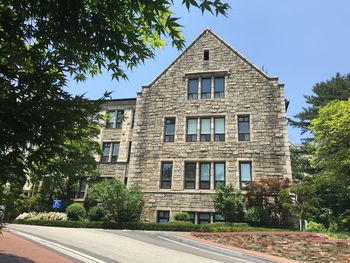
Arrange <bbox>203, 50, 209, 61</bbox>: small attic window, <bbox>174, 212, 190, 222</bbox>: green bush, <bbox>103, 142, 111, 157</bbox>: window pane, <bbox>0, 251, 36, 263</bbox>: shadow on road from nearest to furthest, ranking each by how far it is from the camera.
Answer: <bbox>0, 251, 36, 263</bbox>: shadow on road < <bbox>174, 212, 190, 222</bbox>: green bush < <bbox>203, 50, 209, 61</bbox>: small attic window < <bbox>103, 142, 111, 157</bbox>: window pane

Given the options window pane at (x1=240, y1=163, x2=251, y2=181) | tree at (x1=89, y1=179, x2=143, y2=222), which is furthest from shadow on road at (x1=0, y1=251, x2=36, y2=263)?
window pane at (x1=240, y1=163, x2=251, y2=181)

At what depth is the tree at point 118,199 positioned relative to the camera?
2438 cm

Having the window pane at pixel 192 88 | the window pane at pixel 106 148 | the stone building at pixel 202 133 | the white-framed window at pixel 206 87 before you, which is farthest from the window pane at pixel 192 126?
the window pane at pixel 106 148

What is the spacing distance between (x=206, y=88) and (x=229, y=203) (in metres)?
10.7

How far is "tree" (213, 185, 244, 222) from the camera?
78.7ft

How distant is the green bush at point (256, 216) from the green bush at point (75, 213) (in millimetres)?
12608

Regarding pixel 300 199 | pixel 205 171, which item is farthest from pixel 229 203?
pixel 300 199

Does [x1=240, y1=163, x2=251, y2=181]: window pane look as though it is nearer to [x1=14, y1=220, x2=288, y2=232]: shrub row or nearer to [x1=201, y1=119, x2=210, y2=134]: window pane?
[x1=201, y1=119, x2=210, y2=134]: window pane

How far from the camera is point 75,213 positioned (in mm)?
26359

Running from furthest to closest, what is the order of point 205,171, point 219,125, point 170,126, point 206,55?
1. point 206,55
2. point 170,126
3. point 219,125
4. point 205,171

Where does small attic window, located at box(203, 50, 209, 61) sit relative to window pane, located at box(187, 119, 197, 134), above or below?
above

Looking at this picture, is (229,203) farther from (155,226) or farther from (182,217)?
(155,226)

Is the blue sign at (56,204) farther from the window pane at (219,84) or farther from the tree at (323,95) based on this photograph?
the tree at (323,95)

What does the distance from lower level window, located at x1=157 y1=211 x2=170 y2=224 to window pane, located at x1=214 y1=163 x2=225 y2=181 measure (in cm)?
483
